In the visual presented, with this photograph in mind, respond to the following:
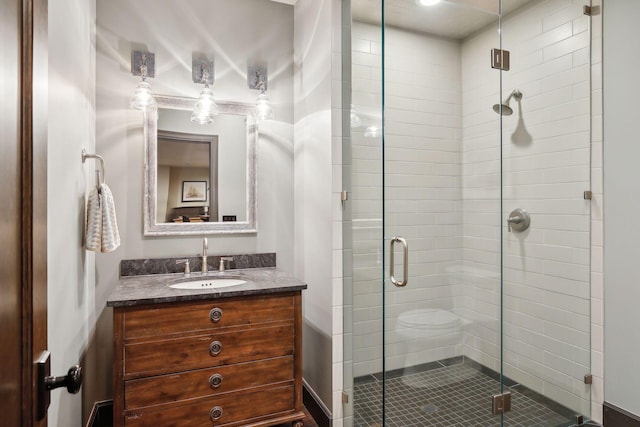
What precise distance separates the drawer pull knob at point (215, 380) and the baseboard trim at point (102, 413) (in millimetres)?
828

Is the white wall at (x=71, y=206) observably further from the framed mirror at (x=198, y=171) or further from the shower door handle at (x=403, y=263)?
the shower door handle at (x=403, y=263)

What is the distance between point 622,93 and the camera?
2.00m

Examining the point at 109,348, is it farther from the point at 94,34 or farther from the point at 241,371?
the point at 94,34

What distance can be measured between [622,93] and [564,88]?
10.5 inches

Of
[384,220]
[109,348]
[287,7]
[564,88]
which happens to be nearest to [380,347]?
[384,220]

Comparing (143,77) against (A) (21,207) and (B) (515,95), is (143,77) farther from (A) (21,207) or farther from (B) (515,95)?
(B) (515,95)

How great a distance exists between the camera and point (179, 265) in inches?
95.8

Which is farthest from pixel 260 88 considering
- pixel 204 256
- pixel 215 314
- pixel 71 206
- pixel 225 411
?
pixel 225 411

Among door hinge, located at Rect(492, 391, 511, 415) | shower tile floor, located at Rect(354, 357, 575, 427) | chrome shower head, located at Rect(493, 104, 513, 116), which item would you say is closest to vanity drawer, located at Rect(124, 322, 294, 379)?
shower tile floor, located at Rect(354, 357, 575, 427)

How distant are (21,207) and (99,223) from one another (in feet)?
4.51

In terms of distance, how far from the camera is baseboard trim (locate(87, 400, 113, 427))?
2.20m

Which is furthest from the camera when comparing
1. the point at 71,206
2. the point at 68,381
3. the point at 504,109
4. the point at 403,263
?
the point at 504,109

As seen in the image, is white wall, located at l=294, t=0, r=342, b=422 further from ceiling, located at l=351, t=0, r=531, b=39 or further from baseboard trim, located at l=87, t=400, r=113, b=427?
baseboard trim, located at l=87, t=400, r=113, b=427

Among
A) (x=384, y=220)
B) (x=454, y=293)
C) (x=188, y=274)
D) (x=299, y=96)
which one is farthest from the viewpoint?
(x=299, y=96)
